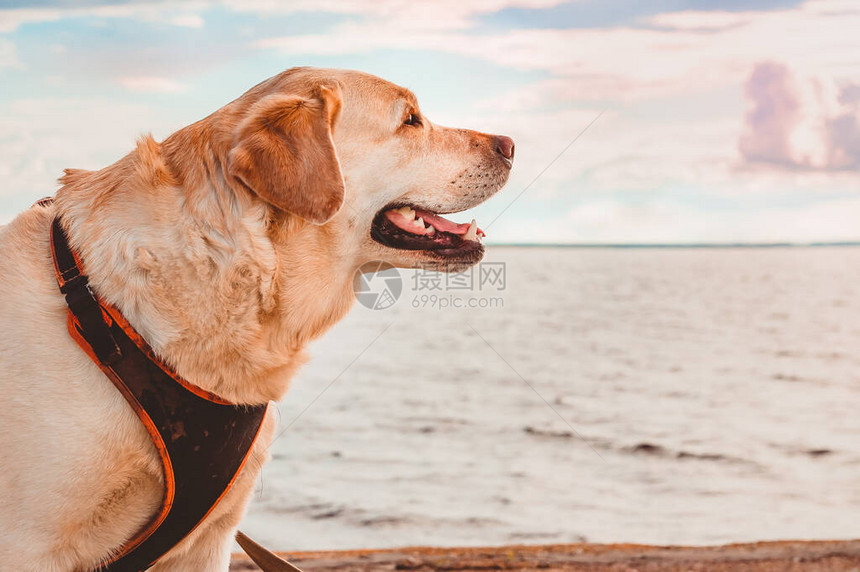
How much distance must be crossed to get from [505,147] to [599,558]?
2616mm

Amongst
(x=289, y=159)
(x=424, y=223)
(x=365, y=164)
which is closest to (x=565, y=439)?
(x=424, y=223)

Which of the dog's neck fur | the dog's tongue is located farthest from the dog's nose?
the dog's neck fur

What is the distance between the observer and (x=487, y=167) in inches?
143

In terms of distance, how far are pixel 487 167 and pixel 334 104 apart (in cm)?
88

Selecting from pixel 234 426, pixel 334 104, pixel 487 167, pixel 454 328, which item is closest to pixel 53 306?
pixel 234 426

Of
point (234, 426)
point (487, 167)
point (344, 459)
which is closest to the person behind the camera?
point (234, 426)

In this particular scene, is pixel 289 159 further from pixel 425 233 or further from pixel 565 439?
pixel 565 439

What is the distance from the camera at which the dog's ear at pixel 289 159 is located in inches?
107

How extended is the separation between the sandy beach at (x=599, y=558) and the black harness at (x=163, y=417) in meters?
1.96

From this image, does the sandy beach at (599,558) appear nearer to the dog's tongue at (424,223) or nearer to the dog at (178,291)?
the dog at (178,291)

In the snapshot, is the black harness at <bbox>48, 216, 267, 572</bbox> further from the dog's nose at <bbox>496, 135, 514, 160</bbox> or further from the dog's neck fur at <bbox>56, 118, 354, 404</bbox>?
the dog's nose at <bbox>496, 135, 514, 160</bbox>

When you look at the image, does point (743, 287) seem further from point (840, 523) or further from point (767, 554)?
point (767, 554)

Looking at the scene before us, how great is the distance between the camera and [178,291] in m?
2.67

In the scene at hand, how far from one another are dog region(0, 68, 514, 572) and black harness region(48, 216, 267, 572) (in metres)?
0.05
